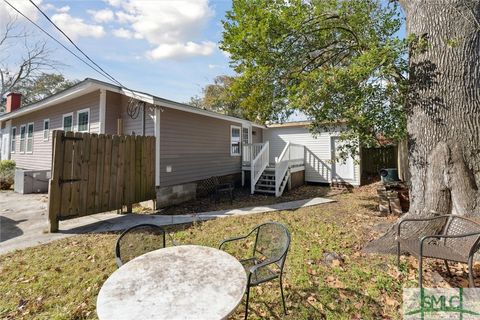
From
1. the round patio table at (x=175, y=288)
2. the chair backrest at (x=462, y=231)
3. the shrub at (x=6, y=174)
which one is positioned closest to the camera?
the round patio table at (x=175, y=288)

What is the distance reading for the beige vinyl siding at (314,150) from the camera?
11.9 m

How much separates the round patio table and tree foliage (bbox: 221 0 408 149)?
430cm

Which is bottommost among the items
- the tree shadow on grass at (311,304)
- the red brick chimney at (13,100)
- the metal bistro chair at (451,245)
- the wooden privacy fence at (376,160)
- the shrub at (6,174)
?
the tree shadow on grass at (311,304)

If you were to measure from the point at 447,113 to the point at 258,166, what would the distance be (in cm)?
691

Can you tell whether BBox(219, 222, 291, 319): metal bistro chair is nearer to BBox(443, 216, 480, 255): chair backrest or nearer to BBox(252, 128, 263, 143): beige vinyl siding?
BBox(443, 216, 480, 255): chair backrest

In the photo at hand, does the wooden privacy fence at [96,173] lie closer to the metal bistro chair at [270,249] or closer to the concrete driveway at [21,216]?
the concrete driveway at [21,216]

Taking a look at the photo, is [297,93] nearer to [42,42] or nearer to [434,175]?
[434,175]

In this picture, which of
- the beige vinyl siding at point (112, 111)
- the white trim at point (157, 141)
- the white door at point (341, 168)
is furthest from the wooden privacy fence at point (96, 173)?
the white door at point (341, 168)

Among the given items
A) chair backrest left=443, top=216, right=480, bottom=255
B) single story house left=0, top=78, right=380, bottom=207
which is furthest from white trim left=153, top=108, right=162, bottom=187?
chair backrest left=443, top=216, right=480, bottom=255

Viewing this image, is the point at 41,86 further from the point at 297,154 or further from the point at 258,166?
the point at 297,154

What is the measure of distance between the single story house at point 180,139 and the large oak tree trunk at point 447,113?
263 centimetres

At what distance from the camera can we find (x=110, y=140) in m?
6.07

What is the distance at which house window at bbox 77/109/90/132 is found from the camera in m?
8.93

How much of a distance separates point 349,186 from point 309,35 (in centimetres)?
752
